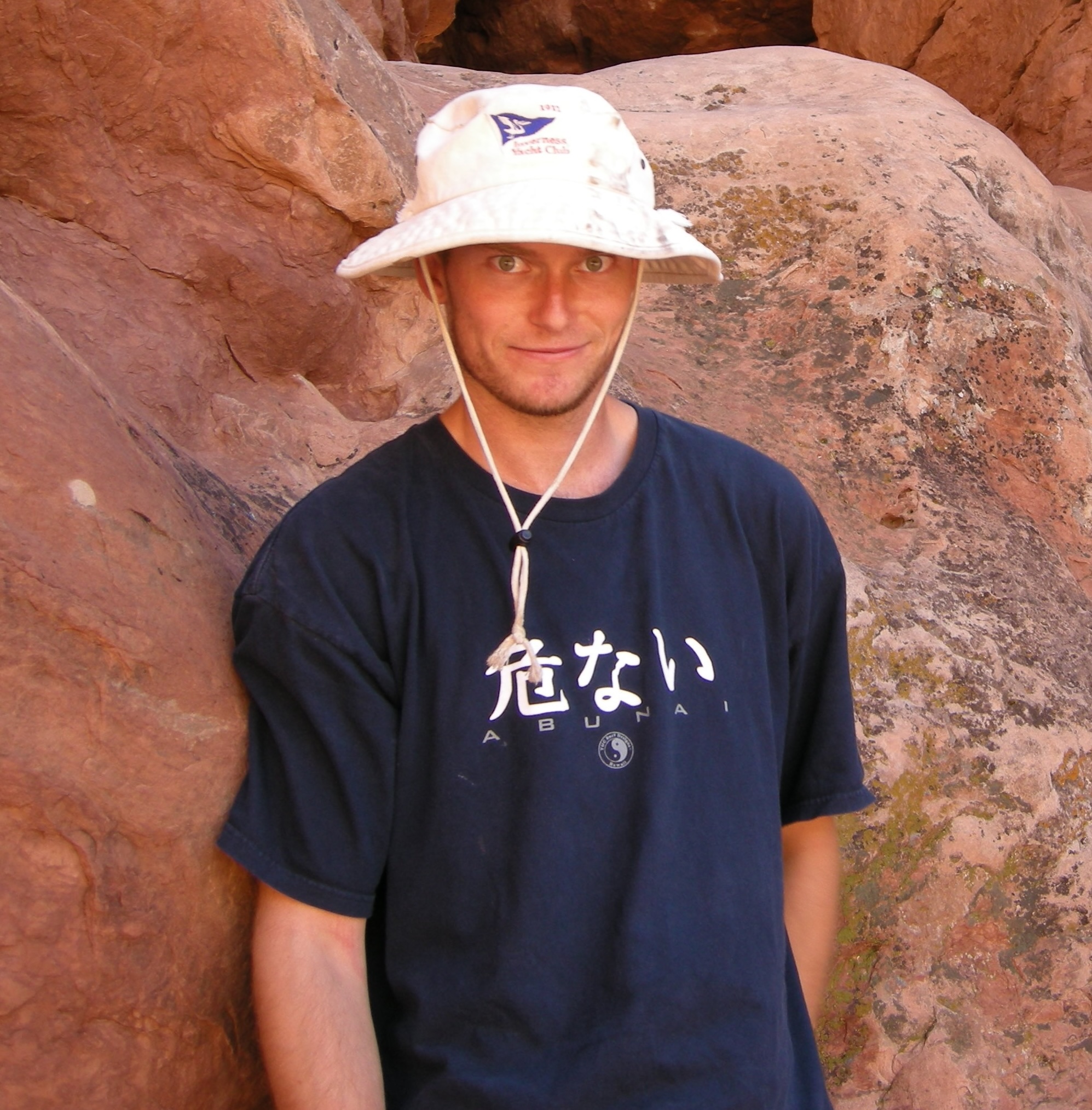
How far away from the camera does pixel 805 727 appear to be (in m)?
1.76

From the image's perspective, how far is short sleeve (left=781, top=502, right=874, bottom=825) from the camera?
172 centimetres

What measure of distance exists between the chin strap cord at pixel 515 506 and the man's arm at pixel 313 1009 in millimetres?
367

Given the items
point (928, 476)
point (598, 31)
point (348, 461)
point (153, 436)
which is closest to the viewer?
point (153, 436)

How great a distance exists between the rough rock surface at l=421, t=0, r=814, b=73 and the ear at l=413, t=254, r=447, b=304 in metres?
9.07

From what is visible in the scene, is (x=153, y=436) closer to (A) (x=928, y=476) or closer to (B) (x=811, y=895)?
(B) (x=811, y=895)

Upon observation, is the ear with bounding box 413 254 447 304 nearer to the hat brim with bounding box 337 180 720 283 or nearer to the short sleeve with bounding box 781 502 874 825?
the hat brim with bounding box 337 180 720 283

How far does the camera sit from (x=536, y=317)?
1516 mm

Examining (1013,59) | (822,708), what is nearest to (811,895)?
(822,708)

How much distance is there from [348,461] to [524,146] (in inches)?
47.6

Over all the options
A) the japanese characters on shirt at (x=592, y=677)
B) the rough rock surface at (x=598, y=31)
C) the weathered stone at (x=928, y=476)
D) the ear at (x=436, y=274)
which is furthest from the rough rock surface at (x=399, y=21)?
the japanese characters on shirt at (x=592, y=677)

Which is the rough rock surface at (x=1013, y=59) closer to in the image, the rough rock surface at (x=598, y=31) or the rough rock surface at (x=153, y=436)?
the rough rock surface at (x=598, y=31)

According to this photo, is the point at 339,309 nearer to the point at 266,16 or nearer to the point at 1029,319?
the point at 266,16

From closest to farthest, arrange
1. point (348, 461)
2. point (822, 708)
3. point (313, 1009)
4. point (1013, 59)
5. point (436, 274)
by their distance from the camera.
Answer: point (313, 1009)
point (436, 274)
point (822, 708)
point (348, 461)
point (1013, 59)

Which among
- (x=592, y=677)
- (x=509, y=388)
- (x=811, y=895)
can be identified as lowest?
(x=811, y=895)
